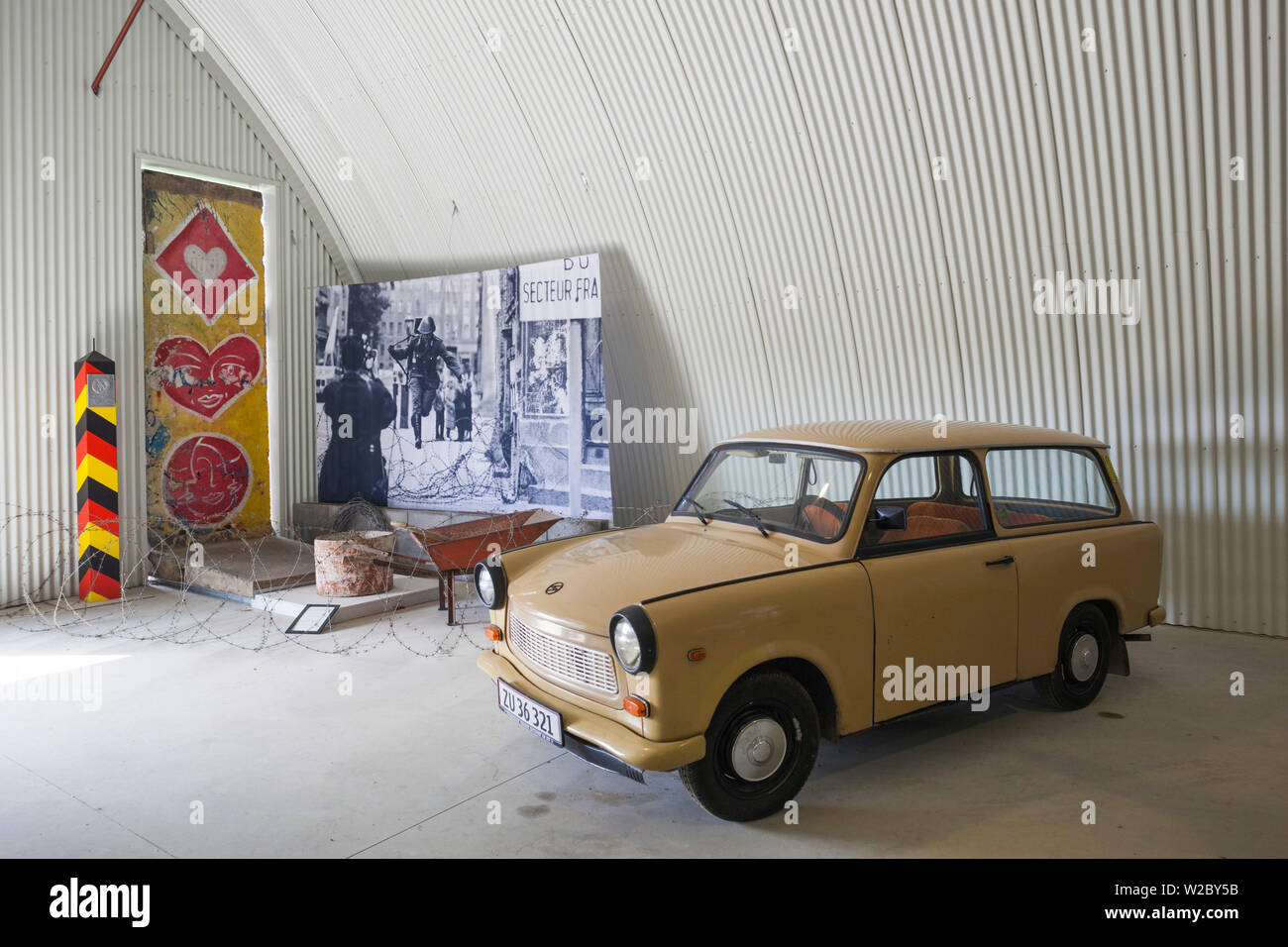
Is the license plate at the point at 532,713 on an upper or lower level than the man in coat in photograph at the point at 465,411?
lower

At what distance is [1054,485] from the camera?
569cm

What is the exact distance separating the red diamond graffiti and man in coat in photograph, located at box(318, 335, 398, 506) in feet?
4.45

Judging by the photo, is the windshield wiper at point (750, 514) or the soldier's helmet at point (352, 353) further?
the soldier's helmet at point (352, 353)

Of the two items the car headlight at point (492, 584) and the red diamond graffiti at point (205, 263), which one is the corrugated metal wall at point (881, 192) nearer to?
the red diamond graffiti at point (205, 263)

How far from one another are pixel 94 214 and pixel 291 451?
3.38 metres

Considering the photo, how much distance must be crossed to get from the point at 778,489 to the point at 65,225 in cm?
773

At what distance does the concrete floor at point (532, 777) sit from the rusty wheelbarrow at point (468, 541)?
1242 mm

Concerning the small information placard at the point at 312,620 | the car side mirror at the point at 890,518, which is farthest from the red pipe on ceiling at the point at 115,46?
the car side mirror at the point at 890,518

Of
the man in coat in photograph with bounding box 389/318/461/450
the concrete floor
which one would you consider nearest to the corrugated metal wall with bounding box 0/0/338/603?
the man in coat in photograph with bounding box 389/318/461/450

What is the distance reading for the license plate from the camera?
4.16 m

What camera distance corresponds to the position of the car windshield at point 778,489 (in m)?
4.73

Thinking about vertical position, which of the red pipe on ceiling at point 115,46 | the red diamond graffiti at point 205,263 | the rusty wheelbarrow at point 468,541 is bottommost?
the rusty wheelbarrow at point 468,541
